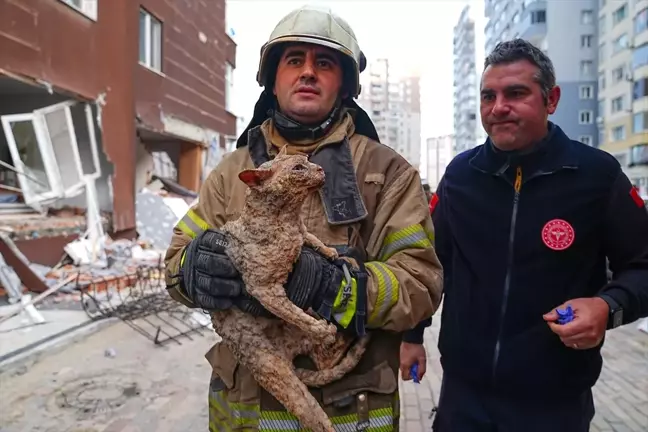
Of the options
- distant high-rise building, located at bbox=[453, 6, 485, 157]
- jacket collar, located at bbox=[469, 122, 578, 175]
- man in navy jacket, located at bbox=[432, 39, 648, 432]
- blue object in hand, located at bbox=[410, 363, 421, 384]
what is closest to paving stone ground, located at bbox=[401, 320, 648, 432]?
blue object in hand, located at bbox=[410, 363, 421, 384]

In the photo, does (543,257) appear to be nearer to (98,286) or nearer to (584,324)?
(584,324)

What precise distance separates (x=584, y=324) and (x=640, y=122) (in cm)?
2848

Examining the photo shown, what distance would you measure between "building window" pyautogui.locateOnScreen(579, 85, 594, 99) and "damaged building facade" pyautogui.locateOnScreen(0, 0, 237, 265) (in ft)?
81.3

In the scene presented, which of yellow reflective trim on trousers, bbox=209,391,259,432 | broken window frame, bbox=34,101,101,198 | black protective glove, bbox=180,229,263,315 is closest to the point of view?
black protective glove, bbox=180,229,263,315

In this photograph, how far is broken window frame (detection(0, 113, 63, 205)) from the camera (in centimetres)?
859

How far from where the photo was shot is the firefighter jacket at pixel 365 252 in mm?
1775

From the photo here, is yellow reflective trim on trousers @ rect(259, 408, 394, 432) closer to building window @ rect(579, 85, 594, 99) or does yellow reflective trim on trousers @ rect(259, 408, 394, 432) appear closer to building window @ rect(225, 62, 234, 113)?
building window @ rect(225, 62, 234, 113)

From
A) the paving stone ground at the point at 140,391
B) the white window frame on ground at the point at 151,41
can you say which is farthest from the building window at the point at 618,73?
the paving stone ground at the point at 140,391

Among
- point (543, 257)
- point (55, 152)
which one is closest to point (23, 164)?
point (55, 152)

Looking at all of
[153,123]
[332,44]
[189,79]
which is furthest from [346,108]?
[189,79]

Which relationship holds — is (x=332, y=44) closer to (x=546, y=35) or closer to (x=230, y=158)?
(x=230, y=158)

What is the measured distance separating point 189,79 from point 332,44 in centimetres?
1385

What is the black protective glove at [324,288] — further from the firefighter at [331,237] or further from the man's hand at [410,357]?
the man's hand at [410,357]

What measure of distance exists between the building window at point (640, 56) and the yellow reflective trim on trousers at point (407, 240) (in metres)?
24.9
